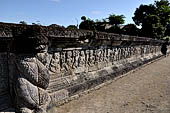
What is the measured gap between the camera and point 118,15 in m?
32.0

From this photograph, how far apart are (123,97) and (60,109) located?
48.0 inches

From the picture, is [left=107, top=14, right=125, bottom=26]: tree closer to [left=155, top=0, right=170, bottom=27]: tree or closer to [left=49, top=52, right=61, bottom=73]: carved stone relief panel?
[left=155, top=0, right=170, bottom=27]: tree

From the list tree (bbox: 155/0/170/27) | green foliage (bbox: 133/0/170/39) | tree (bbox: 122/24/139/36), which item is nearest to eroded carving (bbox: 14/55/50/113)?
green foliage (bbox: 133/0/170/39)

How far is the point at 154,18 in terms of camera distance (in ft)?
62.1

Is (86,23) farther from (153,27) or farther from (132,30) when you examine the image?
(153,27)

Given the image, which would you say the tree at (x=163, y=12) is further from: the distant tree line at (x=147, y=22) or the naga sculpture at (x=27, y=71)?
the naga sculpture at (x=27, y=71)

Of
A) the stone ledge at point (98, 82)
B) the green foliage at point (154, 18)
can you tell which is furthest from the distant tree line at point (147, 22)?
the stone ledge at point (98, 82)

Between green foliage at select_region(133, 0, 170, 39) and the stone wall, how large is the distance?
17.5 meters

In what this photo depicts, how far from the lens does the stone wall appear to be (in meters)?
1.63

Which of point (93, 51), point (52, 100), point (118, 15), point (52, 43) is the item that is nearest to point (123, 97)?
point (93, 51)

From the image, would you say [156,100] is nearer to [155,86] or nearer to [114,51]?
[155,86]

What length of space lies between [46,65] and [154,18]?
66.0 ft

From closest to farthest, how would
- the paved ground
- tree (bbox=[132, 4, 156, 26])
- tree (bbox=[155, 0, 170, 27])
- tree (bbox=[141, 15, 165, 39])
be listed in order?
the paved ground < tree (bbox=[141, 15, 165, 39]) < tree (bbox=[155, 0, 170, 27]) < tree (bbox=[132, 4, 156, 26])

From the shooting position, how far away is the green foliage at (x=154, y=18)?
18602mm
